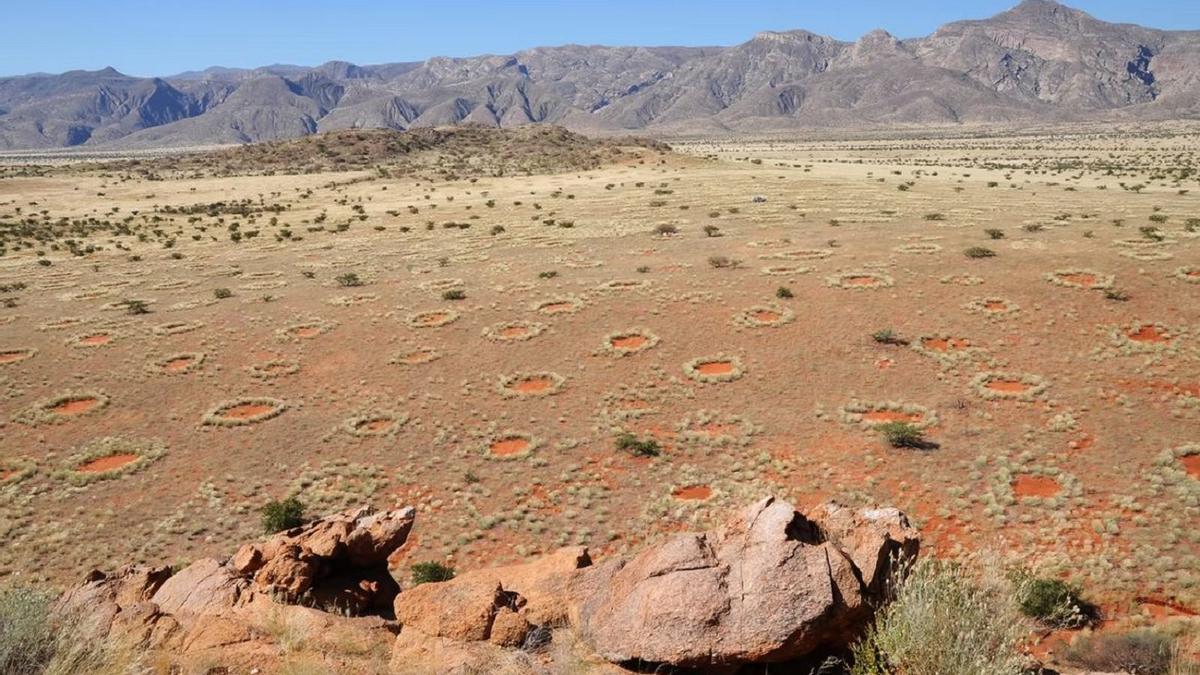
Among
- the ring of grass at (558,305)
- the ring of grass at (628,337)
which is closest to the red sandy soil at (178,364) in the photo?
the ring of grass at (558,305)

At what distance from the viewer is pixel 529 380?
26.2 m

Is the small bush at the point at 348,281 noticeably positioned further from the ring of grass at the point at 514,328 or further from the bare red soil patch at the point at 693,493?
the bare red soil patch at the point at 693,493

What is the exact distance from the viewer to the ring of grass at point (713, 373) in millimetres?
25188

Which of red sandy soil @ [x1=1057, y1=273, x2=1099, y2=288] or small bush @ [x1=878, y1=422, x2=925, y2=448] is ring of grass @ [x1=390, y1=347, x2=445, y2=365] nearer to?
small bush @ [x1=878, y1=422, x2=925, y2=448]

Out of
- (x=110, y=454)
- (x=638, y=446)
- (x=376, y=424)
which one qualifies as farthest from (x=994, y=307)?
(x=110, y=454)

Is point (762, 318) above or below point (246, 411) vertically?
above

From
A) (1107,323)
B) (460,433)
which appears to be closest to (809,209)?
(1107,323)

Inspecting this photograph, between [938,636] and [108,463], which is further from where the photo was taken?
[108,463]

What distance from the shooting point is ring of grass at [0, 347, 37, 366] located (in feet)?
95.6

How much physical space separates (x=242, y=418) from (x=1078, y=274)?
3733cm

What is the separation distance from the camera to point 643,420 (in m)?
22.8

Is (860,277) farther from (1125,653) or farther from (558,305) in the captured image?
(1125,653)

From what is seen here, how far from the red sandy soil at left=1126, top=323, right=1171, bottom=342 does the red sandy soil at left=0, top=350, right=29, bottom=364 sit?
1786 inches

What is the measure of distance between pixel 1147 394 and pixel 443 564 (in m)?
22.2
